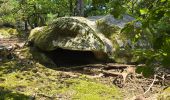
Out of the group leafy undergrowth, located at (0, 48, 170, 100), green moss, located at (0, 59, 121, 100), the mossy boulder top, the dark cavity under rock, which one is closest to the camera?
leafy undergrowth, located at (0, 48, 170, 100)

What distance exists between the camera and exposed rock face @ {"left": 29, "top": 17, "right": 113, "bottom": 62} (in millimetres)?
13828

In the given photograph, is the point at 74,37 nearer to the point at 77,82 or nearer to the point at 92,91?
the point at 77,82

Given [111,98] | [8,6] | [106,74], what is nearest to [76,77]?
[106,74]

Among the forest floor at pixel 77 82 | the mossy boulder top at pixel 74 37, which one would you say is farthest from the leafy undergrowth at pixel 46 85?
the mossy boulder top at pixel 74 37

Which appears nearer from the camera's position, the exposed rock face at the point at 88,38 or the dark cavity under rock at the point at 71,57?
the exposed rock face at the point at 88,38

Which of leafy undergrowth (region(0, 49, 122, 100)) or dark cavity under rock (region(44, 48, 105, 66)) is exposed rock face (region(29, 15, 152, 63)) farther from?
leafy undergrowth (region(0, 49, 122, 100))

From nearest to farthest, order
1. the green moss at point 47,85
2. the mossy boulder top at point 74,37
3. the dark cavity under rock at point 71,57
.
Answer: the green moss at point 47,85 → the mossy boulder top at point 74,37 → the dark cavity under rock at point 71,57

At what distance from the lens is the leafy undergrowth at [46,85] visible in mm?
9750

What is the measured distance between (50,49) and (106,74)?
9.58ft

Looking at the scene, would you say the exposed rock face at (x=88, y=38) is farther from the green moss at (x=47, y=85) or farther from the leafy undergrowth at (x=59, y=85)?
the green moss at (x=47, y=85)

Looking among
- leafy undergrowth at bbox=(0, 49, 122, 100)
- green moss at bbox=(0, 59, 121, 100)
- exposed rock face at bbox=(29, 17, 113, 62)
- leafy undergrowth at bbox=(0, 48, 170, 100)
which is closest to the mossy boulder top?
exposed rock face at bbox=(29, 17, 113, 62)

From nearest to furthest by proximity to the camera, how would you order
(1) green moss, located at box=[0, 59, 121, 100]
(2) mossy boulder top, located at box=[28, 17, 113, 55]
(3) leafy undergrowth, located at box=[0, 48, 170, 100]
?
(3) leafy undergrowth, located at box=[0, 48, 170, 100] < (1) green moss, located at box=[0, 59, 121, 100] < (2) mossy boulder top, located at box=[28, 17, 113, 55]

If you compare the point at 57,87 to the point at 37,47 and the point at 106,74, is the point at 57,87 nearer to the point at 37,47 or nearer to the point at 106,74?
the point at 106,74

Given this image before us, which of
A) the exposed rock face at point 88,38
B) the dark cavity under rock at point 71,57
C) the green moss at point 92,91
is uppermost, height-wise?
the exposed rock face at point 88,38
